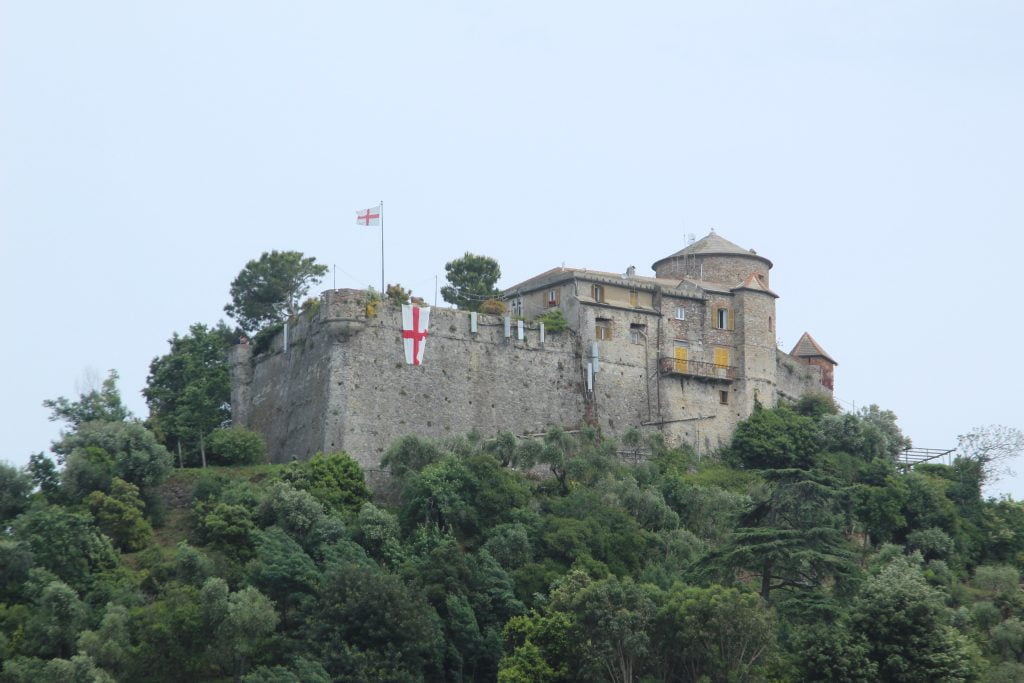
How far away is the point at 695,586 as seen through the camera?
55.4m

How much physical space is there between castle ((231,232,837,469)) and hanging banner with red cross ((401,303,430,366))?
0.89 ft

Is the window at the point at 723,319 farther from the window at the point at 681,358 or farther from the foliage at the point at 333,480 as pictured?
the foliage at the point at 333,480

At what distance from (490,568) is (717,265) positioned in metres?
25.5

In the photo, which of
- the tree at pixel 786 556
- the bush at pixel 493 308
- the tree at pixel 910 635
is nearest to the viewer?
the tree at pixel 910 635

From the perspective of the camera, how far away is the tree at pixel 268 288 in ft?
267

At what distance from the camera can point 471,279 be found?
3184 inches

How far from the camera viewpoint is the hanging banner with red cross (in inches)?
2746

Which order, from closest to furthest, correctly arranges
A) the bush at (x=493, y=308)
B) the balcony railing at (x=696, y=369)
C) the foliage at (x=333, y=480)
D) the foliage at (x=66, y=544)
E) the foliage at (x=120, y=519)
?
the foliage at (x=66, y=544) → the foliage at (x=120, y=519) → the foliage at (x=333, y=480) → the bush at (x=493, y=308) → the balcony railing at (x=696, y=369)

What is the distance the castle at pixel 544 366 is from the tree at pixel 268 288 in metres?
6.56

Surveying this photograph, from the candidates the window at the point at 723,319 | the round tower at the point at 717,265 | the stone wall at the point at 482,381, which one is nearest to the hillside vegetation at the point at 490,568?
the stone wall at the point at 482,381

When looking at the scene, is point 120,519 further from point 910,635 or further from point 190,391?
point 910,635

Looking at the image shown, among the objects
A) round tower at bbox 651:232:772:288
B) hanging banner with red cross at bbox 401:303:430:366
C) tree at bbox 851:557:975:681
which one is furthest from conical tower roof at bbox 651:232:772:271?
tree at bbox 851:557:975:681

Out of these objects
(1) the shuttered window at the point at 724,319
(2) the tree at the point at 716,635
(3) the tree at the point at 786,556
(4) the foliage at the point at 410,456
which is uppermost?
(1) the shuttered window at the point at 724,319

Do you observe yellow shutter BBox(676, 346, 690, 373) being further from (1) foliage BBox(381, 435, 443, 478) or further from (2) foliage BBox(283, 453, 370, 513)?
(2) foliage BBox(283, 453, 370, 513)
